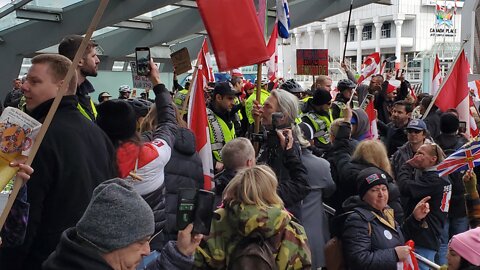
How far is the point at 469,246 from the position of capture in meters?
3.40

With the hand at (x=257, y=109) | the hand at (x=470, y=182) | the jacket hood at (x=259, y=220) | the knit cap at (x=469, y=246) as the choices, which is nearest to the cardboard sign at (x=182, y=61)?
the hand at (x=257, y=109)

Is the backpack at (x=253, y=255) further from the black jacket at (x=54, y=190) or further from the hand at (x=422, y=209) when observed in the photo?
the hand at (x=422, y=209)

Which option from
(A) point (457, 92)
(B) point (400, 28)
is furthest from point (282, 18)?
(B) point (400, 28)

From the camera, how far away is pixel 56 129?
3.02m

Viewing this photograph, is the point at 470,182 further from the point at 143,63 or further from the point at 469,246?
the point at 143,63

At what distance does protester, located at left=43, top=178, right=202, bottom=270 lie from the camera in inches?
82.8

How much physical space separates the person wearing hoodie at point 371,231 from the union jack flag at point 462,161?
933mm

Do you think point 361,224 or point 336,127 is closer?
point 361,224

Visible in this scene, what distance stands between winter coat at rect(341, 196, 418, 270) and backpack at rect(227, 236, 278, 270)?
956 mm

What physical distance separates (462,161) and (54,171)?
339 centimetres

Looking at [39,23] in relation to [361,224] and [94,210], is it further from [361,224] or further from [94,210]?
[94,210]

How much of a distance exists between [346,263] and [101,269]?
7.84ft

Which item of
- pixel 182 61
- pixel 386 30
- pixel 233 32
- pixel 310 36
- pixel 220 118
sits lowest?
pixel 220 118

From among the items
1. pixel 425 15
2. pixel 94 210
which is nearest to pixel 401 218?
pixel 94 210
